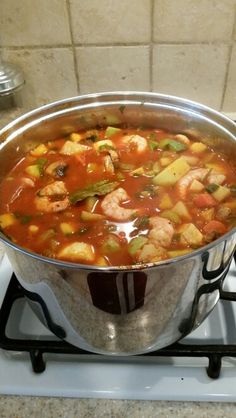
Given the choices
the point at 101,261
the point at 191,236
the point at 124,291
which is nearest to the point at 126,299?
the point at 124,291

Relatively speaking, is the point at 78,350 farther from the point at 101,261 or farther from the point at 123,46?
the point at 123,46

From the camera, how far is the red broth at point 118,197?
0.94 metres

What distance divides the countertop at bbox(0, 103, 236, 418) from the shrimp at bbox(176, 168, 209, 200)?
516 millimetres

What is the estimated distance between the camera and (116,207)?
1.02 meters

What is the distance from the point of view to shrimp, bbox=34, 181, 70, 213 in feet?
3.45

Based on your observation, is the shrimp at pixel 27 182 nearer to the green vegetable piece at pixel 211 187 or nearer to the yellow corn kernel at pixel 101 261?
the yellow corn kernel at pixel 101 261

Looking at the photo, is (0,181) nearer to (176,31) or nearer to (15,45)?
(15,45)

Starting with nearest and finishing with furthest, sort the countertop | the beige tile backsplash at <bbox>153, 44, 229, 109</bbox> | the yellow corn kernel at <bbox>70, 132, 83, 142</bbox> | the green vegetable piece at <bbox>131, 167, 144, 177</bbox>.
A: the countertop → the green vegetable piece at <bbox>131, 167, 144, 177</bbox> → the yellow corn kernel at <bbox>70, 132, 83, 142</bbox> → the beige tile backsplash at <bbox>153, 44, 229, 109</bbox>

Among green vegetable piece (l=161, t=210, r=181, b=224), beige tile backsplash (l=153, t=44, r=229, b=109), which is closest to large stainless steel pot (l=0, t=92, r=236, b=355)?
green vegetable piece (l=161, t=210, r=181, b=224)

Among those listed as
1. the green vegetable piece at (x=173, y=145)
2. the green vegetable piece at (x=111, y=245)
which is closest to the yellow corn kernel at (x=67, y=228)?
the green vegetable piece at (x=111, y=245)

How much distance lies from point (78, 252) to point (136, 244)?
137 millimetres

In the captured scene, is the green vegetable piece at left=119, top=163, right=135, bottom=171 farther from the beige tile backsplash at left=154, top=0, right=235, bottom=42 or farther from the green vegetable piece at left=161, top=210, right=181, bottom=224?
the beige tile backsplash at left=154, top=0, right=235, bottom=42

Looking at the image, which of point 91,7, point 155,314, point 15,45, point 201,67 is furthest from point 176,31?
point 155,314

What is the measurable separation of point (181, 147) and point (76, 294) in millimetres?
660
